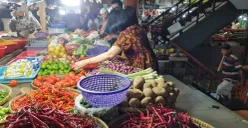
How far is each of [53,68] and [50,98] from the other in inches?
62.8

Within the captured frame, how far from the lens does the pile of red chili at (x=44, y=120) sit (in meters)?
1.71

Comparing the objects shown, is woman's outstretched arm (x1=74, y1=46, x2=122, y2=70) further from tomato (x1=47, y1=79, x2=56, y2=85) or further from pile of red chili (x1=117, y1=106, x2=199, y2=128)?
pile of red chili (x1=117, y1=106, x2=199, y2=128)

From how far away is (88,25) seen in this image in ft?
38.6

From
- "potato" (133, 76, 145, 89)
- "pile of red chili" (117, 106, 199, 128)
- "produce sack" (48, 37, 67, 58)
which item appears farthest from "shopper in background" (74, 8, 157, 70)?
"produce sack" (48, 37, 67, 58)

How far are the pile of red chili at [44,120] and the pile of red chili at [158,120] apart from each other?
0.42 metres

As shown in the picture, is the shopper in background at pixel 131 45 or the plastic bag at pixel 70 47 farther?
the plastic bag at pixel 70 47

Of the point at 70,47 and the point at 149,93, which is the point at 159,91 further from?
the point at 70,47

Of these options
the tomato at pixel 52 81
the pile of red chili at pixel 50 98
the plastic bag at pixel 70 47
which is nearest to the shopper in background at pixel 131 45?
the pile of red chili at pixel 50 98

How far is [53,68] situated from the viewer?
4.30 meters

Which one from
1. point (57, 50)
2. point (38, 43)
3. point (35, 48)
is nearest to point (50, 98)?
point (57, 50)

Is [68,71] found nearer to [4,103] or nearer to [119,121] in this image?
[4,103]

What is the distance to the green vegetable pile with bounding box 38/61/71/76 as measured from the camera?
424 cm

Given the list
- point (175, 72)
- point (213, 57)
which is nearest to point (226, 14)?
point (213, 57)

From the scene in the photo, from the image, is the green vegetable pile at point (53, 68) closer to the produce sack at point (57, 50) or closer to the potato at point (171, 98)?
the produce sack at point (57, 50)
